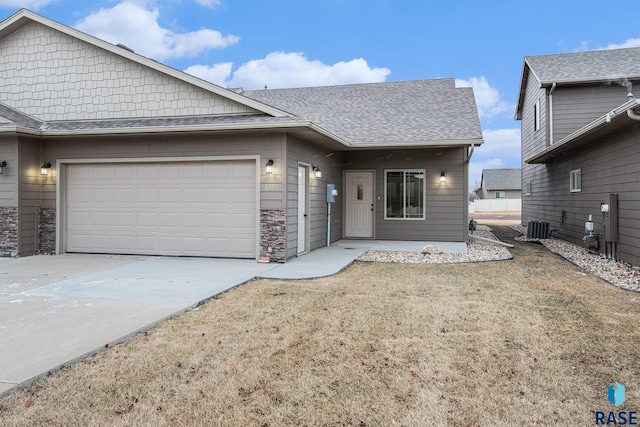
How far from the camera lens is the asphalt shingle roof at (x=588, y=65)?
41.0ft

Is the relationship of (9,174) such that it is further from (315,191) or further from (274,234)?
(315,191)

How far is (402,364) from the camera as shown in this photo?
337 cm

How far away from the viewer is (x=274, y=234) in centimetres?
830

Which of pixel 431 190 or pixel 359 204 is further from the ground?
pixel 431 190

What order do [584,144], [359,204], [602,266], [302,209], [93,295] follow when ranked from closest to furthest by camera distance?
[93,295], [602,266], [302,209], [584,144], [359,204]

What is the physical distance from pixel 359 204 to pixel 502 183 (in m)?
37.7

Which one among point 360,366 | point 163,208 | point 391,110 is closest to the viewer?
point 360,366

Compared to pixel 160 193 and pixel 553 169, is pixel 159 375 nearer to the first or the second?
pixel 160 193

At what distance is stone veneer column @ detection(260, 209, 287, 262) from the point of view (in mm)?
8258

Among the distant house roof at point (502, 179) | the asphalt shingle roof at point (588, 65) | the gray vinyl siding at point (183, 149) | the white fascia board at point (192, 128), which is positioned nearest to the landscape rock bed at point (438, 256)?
the gray vinyl siding at point (183, 149)

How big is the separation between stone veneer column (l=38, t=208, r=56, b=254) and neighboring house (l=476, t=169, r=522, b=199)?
43406 millimetres

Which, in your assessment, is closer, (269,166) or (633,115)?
(633,115)

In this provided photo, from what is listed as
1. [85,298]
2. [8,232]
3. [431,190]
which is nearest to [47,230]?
[8,232]

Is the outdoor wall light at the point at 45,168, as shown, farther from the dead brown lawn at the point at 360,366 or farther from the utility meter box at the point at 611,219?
the utility meter box at the point at 611,219
